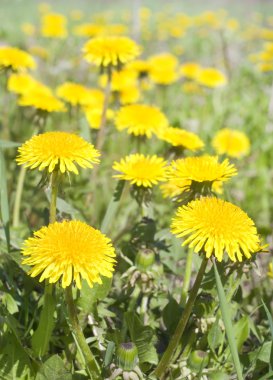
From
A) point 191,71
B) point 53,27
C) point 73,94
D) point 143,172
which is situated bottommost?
point 143,172

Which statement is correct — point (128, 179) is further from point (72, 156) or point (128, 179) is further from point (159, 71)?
point (159, 71)

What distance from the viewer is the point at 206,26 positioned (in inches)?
328

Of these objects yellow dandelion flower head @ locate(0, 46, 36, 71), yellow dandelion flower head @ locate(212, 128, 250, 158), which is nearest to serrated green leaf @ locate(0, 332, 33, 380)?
yellow dandelion flower head @ locate(0, 46, 36, 71)

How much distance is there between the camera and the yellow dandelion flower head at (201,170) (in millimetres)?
1465

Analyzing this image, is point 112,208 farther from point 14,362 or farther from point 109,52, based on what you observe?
point 109,52

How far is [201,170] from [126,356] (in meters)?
0.53

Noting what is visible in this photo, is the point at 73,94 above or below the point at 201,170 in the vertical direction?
above

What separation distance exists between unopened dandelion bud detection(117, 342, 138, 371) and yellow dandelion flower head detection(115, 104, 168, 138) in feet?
3.41

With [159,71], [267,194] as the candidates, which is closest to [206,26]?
[159,71]

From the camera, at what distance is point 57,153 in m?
1.37

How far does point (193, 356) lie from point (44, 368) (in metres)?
0.37

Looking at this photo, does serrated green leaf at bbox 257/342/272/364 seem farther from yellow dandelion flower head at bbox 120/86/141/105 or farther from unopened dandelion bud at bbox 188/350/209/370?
yellow dandelion flower head at bbox 120/86/141/105

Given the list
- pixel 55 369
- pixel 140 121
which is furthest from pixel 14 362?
pixel 140 121

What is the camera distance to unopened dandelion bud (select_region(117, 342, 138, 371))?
1249mm
